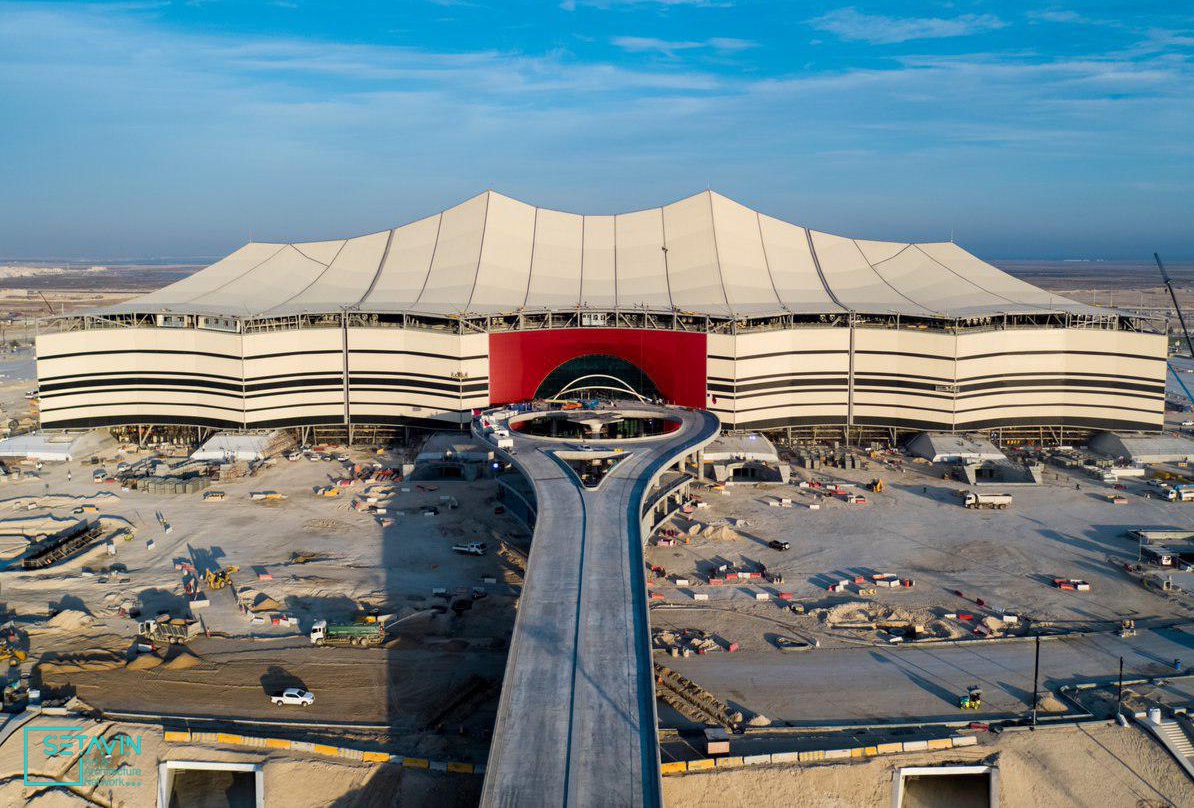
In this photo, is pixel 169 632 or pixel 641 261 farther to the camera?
pixel 641 261

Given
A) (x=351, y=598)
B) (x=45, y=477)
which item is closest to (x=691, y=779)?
(x=351, y=598)

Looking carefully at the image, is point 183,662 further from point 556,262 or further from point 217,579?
point 556,262

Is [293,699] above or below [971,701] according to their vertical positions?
above

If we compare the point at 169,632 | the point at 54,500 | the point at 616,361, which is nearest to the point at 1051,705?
the point at 169,632

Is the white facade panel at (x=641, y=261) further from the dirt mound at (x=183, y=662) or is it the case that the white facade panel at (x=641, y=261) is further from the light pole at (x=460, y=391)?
the dirt mound at (x=183, y=662)

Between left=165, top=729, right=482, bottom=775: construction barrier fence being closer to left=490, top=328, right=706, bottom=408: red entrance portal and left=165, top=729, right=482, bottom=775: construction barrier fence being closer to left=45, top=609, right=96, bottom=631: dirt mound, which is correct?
left=45, top=609, right=96, bottom=631: dirt mound

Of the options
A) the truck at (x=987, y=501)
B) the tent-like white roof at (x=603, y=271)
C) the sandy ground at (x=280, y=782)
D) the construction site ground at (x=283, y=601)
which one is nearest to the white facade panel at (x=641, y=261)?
the tent-like white roof at (x=603, y=271)

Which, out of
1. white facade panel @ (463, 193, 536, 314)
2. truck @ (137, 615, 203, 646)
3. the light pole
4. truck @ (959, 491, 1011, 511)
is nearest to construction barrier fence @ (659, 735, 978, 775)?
truck @ (137, 615, 203, 646)
